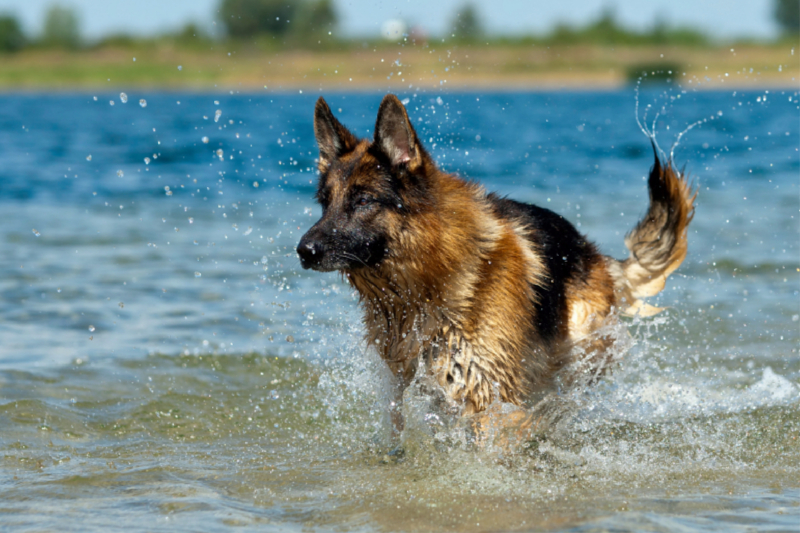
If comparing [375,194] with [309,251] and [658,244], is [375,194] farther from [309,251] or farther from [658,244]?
[658,244]

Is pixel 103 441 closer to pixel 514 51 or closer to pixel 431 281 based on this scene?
pixel 431 281

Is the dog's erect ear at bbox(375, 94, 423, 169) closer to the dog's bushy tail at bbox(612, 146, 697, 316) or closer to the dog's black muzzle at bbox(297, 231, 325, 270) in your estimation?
the dog's black muzzle at bbox(297, 231, 325, 270)

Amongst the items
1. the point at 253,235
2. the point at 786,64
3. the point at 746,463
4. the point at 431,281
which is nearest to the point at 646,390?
the point at 746,463

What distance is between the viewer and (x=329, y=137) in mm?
5086

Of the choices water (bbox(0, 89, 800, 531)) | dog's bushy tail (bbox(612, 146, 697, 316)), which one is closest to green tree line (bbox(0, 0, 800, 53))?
water (bbox(0, 89, 800, 531))

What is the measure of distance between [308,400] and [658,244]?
115 inches

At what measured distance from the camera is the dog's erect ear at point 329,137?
5031mm

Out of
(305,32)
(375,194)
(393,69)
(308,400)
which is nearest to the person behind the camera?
(375,194)

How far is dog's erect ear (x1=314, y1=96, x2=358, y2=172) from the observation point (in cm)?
503

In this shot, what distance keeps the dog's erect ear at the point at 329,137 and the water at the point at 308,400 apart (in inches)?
43.5

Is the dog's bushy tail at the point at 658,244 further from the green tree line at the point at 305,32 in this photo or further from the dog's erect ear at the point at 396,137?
the green tree line at the point at 305,32

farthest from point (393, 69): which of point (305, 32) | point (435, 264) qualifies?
point (435, 264)

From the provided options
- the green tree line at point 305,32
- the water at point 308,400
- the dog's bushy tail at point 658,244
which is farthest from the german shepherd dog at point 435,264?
the green tree line at point 305,32

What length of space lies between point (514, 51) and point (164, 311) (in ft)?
208
